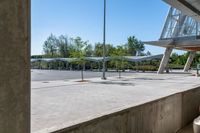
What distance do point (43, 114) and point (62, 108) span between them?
114 cm

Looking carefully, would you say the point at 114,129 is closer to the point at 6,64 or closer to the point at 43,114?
the point at 6,64

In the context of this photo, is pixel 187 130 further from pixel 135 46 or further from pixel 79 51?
pixel 135 46

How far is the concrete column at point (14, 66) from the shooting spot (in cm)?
207

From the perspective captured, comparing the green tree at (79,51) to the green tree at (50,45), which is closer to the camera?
the green tree at (79,51)

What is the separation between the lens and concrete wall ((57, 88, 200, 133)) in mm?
3611

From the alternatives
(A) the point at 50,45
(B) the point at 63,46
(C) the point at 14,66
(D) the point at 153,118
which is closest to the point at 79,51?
(D) the point at 153,118

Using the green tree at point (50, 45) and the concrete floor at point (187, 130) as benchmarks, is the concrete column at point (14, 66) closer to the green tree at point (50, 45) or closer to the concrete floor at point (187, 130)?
the concrete floor at point (187, 130)

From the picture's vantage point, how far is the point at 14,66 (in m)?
2.17

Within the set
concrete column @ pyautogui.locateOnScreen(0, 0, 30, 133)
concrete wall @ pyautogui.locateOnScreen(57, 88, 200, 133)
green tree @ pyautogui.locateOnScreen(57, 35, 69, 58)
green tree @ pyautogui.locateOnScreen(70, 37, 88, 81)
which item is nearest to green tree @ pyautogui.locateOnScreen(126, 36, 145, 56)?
green tree @ pyautogui.locateOnScreen(57, 35, 69, 58)

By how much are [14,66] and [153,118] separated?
159 inches

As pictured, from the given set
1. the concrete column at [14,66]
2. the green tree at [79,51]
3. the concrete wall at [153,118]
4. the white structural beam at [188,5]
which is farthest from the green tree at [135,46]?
the concrete column at [14,66]

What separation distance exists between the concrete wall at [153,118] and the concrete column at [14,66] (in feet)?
2.61

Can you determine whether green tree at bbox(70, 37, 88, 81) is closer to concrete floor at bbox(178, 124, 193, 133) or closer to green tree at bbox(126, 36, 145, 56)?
concrete floor at bbox(178, 124, 193, 133)

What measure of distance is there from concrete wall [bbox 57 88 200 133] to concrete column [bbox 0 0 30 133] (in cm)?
79
